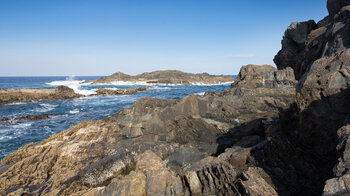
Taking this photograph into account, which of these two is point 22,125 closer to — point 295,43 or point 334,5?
point 334,5

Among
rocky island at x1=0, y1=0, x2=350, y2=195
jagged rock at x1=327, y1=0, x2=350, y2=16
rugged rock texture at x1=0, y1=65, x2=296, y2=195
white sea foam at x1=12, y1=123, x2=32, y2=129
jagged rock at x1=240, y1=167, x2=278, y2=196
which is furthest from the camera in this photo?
white sea foam at x1=12, y1=123, x2=32, y2=129

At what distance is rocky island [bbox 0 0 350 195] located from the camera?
14.8ft

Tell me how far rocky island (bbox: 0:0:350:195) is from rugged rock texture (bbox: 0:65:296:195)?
0.04 m

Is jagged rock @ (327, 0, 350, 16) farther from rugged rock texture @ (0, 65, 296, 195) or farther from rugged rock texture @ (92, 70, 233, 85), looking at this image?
rugged rock texture @ (92, 70, 233, 85)

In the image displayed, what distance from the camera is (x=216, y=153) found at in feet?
26.8

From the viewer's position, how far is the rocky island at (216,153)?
4516mm

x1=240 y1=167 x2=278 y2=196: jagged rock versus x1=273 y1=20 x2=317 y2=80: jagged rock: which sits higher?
x1=273 y1=20 x2=317 y2=80: jagged rock

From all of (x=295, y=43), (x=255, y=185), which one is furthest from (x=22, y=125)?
(x=295, y=43)

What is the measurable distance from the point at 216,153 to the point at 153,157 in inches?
123

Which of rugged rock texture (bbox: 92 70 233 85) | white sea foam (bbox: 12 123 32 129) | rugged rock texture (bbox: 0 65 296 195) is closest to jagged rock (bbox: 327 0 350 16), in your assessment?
rugged rock texture (bbox: 0 65 296 195)

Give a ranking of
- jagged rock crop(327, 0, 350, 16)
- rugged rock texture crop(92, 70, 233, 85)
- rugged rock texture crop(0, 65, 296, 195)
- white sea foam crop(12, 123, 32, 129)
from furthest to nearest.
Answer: rugged rock texture crop(92, 70, 233, 85)
white sea foam crop(12, 123, 32, 129)
jagged rock crop(327, 0, 350, 16)
rugged rock texture crop(0, 65, 296, 195)

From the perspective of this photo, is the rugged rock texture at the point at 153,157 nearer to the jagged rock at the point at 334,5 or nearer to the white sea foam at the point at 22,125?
the jagged rock at the point at 334,5

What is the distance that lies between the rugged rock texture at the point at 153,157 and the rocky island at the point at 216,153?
1.5 inches

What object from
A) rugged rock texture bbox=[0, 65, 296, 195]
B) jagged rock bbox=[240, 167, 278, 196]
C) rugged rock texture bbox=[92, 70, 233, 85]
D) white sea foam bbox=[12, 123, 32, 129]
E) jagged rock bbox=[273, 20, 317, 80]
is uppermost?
jagged rock bbox=[273, 20, 317, 80]
